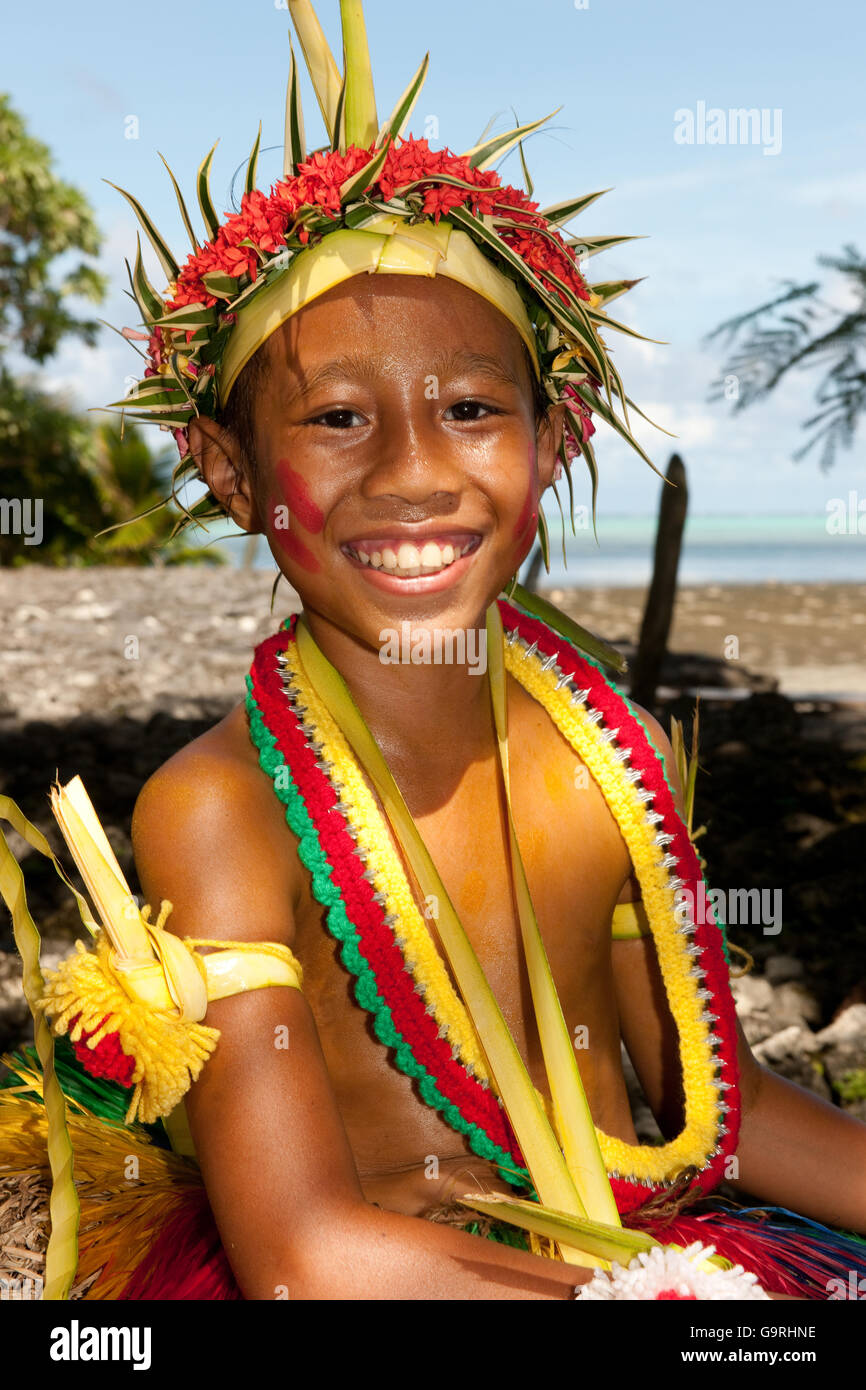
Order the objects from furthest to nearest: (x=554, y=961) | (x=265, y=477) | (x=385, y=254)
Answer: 1. (x=554, y=961)
2. (x=265, y=477)
3. (x=385, y=254)

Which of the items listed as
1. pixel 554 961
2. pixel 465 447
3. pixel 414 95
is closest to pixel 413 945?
pixel 554 961

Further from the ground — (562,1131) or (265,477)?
(265,477)

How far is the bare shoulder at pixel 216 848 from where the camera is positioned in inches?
75.7

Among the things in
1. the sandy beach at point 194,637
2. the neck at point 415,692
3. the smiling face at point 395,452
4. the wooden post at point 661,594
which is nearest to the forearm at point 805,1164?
the neck at point 415,692

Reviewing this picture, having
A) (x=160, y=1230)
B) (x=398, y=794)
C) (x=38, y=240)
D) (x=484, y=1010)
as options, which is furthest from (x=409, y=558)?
(x=38, y=240)

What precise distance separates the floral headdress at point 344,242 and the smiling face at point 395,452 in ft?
0.20

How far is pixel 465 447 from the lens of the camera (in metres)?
2.03

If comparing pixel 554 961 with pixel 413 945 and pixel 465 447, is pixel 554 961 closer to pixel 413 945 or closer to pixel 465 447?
pixel 413 945

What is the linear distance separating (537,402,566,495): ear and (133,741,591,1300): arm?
2.87 ft

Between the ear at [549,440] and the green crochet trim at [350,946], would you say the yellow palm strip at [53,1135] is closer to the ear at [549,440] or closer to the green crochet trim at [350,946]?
the green crochet trim at [350,946]

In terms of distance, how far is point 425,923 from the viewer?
2.10 meters

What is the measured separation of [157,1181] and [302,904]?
0.59 meters

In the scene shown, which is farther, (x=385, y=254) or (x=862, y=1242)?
(x=862, y=1242)
